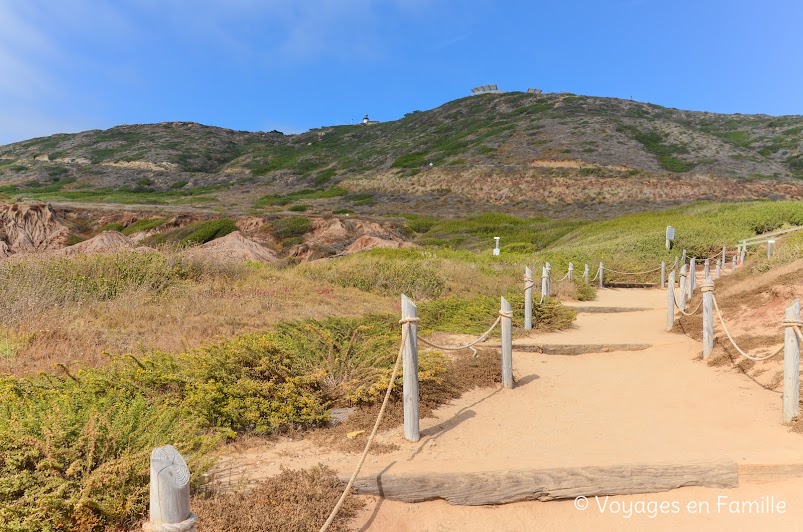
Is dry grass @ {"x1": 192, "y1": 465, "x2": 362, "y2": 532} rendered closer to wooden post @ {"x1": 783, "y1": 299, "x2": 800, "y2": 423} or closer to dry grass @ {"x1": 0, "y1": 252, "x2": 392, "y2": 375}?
dry grass @ {"x1": 0, "y1": 252, "x2": 392, "y2": 375}

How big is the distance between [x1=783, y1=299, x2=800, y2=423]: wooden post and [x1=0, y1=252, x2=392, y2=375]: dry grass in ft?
21.0

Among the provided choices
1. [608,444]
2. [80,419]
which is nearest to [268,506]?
[80,419]

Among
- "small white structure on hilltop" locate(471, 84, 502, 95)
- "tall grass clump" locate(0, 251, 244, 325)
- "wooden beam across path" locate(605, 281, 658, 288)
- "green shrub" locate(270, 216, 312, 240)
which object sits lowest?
"wooden beam across path" locate(605, 281, 658, 288)

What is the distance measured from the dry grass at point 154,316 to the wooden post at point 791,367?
639cm

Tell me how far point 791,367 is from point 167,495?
5.83m

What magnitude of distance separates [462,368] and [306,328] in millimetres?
2313

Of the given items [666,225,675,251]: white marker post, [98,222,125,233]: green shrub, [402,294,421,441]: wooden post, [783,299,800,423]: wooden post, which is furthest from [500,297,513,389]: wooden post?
[98,222,125,233]: green shrub

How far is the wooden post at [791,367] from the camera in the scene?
5.43m

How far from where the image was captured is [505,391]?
23.1 feet

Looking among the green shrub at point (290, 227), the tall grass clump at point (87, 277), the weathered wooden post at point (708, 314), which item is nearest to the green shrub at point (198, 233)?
the green shrub at point (290, 227)

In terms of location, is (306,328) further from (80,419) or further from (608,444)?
(608,444)

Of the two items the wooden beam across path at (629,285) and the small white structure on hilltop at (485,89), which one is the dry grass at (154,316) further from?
the small white structure on hilltop at (485,89)

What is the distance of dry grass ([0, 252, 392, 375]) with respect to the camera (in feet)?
23.7

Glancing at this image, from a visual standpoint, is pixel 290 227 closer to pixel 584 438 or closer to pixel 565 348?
pixel 565 348
